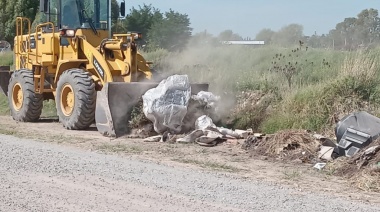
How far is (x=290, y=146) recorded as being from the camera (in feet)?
36.7

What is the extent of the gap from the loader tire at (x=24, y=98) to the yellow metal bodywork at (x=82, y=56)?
20 centimetres

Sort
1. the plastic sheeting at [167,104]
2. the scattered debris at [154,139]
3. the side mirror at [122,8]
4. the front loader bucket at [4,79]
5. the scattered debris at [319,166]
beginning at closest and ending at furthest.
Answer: the scattered debris at [319,166] → the scattered debris at [154,139] → the plastic sheeting at [167,104] → the side mirror at [122,8] → the front loader bucket at [4,79]

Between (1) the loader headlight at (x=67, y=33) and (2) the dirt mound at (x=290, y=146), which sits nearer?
(2) the dirt mound at (x=290, y=146)

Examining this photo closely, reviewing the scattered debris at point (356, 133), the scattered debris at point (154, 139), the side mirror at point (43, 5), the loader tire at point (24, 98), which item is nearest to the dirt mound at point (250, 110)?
the scattered debris at point (154, 139)

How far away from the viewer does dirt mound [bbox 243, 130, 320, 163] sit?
1083cm

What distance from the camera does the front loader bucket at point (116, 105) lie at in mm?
13328

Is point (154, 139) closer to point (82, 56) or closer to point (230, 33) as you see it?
point (82, 56)

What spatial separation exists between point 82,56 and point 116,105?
2.47m

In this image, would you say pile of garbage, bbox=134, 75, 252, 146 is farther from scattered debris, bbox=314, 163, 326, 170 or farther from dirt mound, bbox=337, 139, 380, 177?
dirt mound, bbox=337, 139, 380, 177

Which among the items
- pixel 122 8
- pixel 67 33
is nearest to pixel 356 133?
pixel 67 33

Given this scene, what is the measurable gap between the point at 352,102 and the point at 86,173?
6.51 meters

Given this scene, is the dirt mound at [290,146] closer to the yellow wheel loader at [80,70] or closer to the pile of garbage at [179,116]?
the pile of garbage at [179,116]

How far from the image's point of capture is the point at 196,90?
14.4 metres

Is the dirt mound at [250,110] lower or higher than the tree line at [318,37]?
lower
